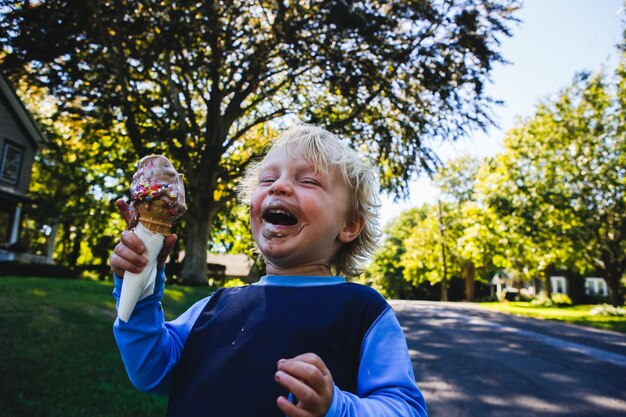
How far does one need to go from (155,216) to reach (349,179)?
774 millimetres

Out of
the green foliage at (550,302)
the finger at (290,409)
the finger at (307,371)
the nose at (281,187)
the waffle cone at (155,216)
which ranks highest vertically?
the nose at (281,187)

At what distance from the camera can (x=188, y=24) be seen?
842 centimetres

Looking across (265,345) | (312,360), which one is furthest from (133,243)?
(312,360)

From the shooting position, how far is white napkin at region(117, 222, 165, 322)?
1324mm

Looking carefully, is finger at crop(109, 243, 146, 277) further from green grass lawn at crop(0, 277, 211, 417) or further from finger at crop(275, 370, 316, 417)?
green grass lawn at crop(0, 277, 211, 417)

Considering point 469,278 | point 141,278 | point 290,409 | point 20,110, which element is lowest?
point 290,409

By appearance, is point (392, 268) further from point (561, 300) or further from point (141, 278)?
point (141, 278)

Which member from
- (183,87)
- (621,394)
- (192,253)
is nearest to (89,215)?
(192,253)

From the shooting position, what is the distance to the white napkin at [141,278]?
1324 millimetres

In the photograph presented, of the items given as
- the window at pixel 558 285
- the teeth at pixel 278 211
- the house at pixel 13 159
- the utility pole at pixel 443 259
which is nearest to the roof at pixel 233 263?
the utility pole at pixel 443 259

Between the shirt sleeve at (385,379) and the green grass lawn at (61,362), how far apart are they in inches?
128

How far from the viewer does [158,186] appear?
1.45 m

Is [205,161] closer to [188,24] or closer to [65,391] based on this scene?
[188,24]

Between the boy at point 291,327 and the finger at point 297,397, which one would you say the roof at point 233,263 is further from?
the finger at point 297,397
